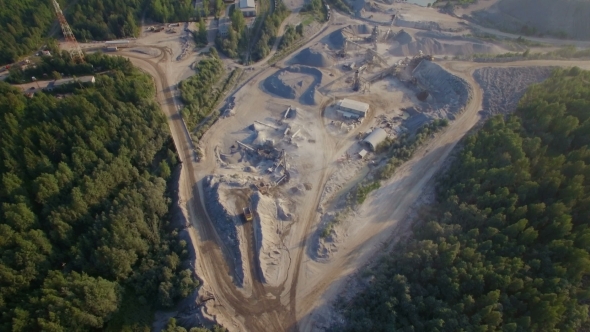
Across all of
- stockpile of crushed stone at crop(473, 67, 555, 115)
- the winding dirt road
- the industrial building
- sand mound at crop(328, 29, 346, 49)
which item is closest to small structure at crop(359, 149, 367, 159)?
Result: the winding dirt road

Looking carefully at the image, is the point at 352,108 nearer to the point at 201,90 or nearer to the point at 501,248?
the point at 201,90

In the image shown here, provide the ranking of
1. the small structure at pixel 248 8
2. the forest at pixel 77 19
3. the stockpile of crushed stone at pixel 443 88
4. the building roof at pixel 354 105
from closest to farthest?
the stockpile of crushed stone at pixel 443 88
the building roof at pixel 354 105
the forest at pixel 77 19
the small structure at pixel 248 8

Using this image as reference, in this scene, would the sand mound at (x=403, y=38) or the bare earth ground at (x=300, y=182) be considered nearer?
the bare earth ground at (x=300, y=182)

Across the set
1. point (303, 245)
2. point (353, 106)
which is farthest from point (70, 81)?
point (303, 245)

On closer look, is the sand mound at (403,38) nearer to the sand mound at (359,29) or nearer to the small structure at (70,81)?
the sand mound at (359,29)

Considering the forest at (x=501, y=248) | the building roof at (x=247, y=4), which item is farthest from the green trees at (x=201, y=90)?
the forest at (x=501, y=248)

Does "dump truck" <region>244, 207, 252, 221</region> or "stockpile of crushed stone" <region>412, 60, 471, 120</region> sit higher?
"stockpile of crushed stone" <region>412, 60, 471, 120</region>

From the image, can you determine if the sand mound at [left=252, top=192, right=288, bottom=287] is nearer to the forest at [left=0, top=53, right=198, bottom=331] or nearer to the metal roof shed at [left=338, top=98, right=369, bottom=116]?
the forest at [left=0, top=53, right=198, bottom=331]
